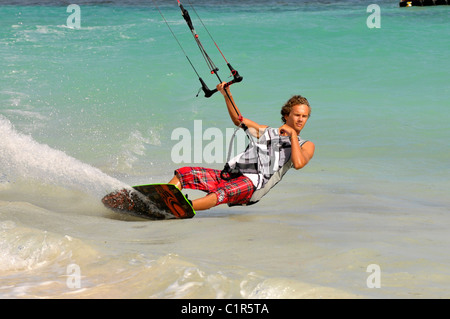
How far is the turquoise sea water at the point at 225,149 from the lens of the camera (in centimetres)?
381

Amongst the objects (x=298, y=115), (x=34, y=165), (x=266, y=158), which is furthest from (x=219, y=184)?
(x=34, y=165)

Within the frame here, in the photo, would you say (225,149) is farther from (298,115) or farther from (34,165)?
(298,115)

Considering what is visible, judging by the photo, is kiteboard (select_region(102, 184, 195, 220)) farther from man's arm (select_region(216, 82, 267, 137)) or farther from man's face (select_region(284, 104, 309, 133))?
man's face (select_region(284, 104, 309, 133))

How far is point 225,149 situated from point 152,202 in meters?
4.49

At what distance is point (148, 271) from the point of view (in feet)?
12.3

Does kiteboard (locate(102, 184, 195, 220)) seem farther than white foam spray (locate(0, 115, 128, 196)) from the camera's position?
No

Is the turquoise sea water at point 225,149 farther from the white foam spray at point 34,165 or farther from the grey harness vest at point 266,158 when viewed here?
the grey harness vest at point 266,158

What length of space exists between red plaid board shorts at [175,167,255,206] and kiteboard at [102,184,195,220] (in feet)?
0.77

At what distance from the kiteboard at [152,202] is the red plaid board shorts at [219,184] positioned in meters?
0.24

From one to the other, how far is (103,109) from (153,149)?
12.7ft

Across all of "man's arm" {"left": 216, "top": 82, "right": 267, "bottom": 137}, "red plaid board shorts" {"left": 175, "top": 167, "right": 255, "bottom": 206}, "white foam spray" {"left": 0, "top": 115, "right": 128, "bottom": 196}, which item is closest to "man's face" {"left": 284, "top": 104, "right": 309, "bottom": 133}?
"man's arm" {"left": 216, "top": 82, "right": 267, "bottom": 137}

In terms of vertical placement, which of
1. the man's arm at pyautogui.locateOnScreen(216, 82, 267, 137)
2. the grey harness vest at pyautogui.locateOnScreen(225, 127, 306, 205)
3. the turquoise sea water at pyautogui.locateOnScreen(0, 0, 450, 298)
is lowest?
the turquoise sea water at pyautogui.locateOnScreen(0, 0, 450, 298)

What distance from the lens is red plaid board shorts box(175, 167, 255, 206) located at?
533 cm
